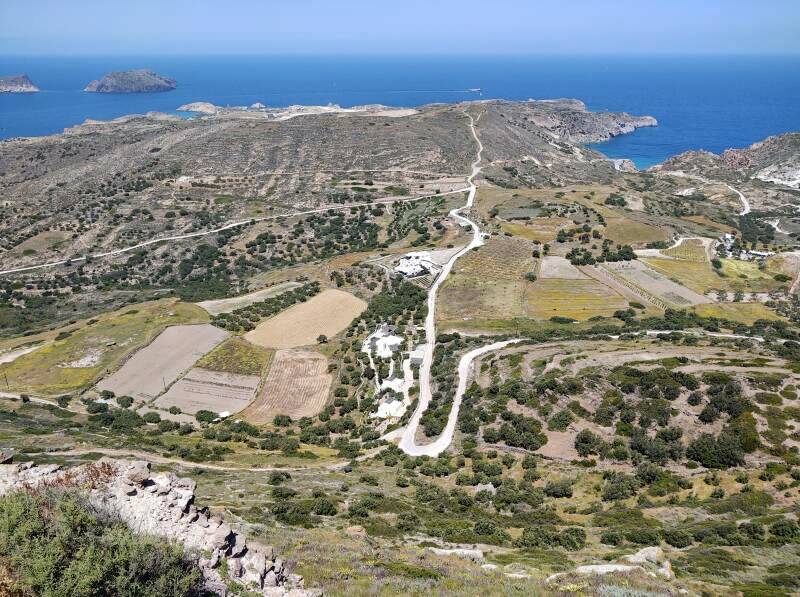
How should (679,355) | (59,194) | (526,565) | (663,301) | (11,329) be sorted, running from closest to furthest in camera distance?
(526,565), (679,355), (663,301), (11,329), (59,194)

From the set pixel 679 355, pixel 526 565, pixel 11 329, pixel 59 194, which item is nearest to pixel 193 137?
pixel 59 194

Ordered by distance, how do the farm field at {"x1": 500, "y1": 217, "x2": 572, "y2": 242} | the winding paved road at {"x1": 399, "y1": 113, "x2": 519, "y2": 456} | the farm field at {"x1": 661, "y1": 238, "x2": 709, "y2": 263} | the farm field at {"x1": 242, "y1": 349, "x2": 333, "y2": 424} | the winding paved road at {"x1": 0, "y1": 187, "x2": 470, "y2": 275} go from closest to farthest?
the winding paved road at {"x1": 399, "y1": 113, "x2": 519, "y2": 456}
the farm field at {"x1": 242, "y1": 349, "x2": 333, "y2": 424}
the farm field at {"x1": 661, "y1": 238, "x2": 709, "y2": 263}
the farm field at {"x1": 500, "y1": 217, "x2": 572, "y2": 242}
the winding paved road at {"x1": 0, "y1": 187, "x2": 470, "y2": 275}

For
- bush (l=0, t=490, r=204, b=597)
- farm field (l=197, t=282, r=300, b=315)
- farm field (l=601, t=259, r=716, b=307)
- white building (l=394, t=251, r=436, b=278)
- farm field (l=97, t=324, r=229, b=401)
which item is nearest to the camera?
bush (l=0, t=490, r=204, b=597)

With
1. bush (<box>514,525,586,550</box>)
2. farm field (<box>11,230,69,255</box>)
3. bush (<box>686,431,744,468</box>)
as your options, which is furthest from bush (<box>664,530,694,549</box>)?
farm field (<box>11,230,69,255</box>)

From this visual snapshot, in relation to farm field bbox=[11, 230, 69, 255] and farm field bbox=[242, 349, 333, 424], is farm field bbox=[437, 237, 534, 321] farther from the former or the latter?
farm field bbox=[11, 230, 69, 255]

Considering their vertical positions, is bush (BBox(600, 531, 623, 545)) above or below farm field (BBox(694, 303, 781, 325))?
below

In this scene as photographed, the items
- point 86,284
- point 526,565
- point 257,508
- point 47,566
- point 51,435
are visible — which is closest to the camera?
point 47,566

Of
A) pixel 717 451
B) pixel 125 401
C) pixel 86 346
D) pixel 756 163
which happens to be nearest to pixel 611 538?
pixel 717 451

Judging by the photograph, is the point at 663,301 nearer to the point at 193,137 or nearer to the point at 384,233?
the point at 384,233
